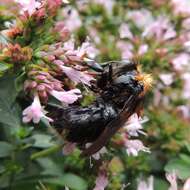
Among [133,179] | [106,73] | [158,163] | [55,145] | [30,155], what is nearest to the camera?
[106,73]

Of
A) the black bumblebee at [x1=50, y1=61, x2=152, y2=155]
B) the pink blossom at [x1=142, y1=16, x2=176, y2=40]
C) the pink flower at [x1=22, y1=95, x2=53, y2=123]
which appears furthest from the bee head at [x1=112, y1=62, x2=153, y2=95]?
the pink blossom at [x1=142, y1=16, x2=176, y2=40]

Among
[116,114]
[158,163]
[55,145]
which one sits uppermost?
[116,114]

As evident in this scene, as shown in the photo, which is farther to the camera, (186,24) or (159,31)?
(186,24)

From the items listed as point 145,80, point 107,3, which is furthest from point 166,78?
point 145,80

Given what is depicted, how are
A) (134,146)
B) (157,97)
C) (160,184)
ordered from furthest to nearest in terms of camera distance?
(157,97) < (160,184) < (134,146)

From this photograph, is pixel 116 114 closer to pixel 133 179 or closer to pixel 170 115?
pixel 133 179

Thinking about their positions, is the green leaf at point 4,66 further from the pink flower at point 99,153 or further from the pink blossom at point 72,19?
the pink blossom at point 72,19

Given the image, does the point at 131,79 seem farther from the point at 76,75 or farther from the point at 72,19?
the point at 72,19

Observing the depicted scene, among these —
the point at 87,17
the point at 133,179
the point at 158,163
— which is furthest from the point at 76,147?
the point at 87,17
